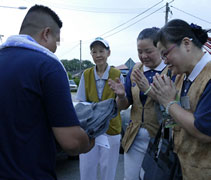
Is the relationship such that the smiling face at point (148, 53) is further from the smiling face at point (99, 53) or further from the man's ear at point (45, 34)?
the man's ear at point (45, 34)

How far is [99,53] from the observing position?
3021mm

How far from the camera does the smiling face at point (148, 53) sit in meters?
2.27

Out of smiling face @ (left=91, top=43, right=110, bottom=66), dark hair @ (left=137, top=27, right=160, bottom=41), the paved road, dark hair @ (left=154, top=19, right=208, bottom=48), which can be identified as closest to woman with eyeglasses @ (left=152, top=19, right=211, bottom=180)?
dark hair @ (left=154, top=19, right=208, bottom=48)

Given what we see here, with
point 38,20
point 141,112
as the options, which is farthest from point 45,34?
point 141,112

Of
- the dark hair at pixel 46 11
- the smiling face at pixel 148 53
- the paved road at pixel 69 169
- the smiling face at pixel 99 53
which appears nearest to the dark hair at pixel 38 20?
the dark hair at pixel 46 11

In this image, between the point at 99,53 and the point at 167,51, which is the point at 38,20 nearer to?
the point at 167,51

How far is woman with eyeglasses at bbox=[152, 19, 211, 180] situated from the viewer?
1484 mm

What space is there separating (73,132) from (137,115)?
119 cm

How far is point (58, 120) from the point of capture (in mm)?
1224

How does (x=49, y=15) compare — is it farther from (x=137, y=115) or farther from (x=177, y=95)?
(x=137, y=115)

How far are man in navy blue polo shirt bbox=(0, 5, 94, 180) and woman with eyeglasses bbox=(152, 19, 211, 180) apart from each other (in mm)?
738

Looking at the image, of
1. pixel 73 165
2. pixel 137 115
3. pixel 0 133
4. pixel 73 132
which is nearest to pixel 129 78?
pixel 137 115

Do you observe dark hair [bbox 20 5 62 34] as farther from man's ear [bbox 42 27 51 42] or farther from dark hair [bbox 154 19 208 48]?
dark hair [bbox 154 19 208 48]

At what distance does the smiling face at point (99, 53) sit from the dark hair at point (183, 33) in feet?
4.60
